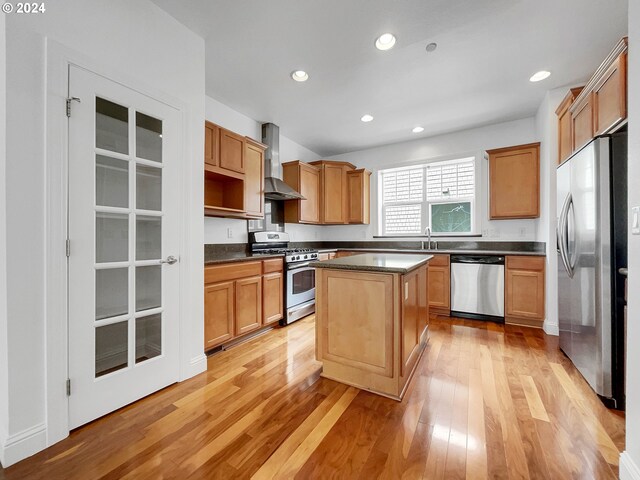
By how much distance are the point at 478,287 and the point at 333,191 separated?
2.69m

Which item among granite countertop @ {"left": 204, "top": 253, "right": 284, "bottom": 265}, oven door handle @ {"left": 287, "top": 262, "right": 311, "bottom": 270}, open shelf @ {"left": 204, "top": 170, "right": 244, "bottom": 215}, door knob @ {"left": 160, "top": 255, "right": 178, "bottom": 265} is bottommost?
oven door handle @ {"left": 287, "top": 262, "right": 311, "bottom": 270}

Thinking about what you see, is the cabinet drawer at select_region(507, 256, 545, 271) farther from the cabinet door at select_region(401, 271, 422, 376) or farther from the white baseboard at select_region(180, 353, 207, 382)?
the white baseboard at select_region(180, 353, 207, 382)

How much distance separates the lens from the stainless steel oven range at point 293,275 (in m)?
3.43

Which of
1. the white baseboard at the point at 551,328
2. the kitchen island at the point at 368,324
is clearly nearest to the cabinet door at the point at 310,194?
the kitchen island at the point at 368,324

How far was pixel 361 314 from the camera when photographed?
1.98m

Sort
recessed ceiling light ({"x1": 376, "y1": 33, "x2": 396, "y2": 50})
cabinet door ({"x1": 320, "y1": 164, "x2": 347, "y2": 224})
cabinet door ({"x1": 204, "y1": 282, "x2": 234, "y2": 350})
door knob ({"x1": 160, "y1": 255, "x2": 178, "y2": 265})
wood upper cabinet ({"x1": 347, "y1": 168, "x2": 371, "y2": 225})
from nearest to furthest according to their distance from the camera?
door knob ({"x1": 160, "y1": 255, "x2": 178, "y2": 265})
recessed ceiling light ({"x1": 376, "y1": 33, "x2": 396, "y2": 50})
cabinet door ({"x1": 204, "y1": 282, "x2": 234, "y2": 350})
cabinet door ({"x1": 320, "y1": 164, "x2": 347, "y2": 224})
wood upper cabinet ({"x1": 347, "y1": 168, "x2": 371, "y2": 225})

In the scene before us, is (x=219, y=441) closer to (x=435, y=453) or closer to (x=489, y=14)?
(x=435, y=453)

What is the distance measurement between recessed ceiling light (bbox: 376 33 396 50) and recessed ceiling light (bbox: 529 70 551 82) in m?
1.63

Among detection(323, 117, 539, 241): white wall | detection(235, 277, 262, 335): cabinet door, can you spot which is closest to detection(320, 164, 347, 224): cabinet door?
detection(323, 117, 539, 241): white wall

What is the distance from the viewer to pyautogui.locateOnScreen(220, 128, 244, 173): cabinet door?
114 inches

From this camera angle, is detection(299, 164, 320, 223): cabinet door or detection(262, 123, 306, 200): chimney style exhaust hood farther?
detection(299, 164, 320, 223): cabinet door

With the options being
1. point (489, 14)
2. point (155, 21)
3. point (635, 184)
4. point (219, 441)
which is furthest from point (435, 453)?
point (155, 21)

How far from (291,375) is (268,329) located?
1.17 m

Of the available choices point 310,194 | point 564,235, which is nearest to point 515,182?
point 564,235
